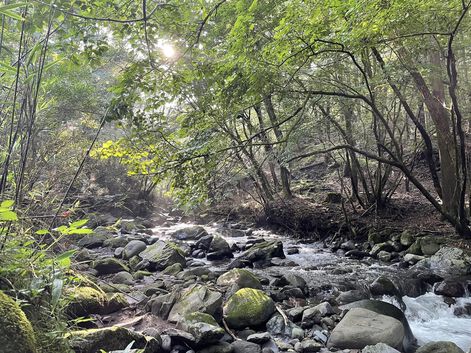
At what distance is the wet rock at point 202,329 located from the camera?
372cm

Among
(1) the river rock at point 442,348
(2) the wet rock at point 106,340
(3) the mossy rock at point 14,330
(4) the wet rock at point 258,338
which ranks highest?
(3) the mossy rock at point 14,330

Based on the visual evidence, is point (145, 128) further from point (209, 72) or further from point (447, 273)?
point (447, 273)

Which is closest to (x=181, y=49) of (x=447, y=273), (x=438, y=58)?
(x=447, y=273)

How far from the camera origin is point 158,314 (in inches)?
180

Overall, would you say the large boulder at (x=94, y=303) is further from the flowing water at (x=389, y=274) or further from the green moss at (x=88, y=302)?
the flowing water at (x=389, y=274)

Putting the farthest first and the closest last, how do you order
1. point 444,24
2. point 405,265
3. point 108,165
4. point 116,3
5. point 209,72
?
1. point 108,165
2. point 405,265
3. point 444,24
4. point 209,72
5. point 116,3

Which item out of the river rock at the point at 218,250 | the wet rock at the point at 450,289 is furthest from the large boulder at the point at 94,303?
the wet rock at the point at 450,289

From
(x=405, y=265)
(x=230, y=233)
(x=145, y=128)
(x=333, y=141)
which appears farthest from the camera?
(x=230, y=233)

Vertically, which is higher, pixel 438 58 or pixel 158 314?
pixel 438 58

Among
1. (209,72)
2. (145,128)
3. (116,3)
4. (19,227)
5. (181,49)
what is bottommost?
(19,227)

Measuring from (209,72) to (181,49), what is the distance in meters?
0.32

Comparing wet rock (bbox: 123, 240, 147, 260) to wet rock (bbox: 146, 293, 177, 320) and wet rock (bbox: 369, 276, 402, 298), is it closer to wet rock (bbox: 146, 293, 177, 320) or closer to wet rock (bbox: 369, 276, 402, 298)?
wet rock (bbox: 146, 293, 177, 320)

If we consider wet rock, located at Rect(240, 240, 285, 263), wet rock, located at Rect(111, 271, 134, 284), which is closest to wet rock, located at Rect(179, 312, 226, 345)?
wet rock, located at Rect(111, 271, 134, 284)

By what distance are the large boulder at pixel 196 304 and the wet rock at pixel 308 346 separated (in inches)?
44.5
